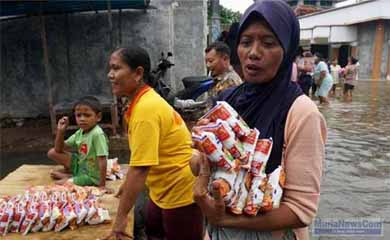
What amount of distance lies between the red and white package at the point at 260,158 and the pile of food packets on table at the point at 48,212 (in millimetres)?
1805

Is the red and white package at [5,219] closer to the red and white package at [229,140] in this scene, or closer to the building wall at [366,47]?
the red and white package at [229,140]

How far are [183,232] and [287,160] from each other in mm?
1553

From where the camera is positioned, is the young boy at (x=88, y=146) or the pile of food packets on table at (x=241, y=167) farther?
the young boy at (x=88, y=146)

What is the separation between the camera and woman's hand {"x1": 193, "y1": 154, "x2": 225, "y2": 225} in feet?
3.91

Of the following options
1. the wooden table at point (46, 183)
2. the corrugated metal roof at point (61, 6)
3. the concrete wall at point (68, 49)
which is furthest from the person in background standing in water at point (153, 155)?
the concrete wall at point (68, 49)

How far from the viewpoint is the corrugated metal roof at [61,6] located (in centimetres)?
698

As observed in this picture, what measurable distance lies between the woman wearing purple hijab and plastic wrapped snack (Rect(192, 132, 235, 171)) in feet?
0.14

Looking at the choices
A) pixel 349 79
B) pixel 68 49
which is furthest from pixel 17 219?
pixel 349 79

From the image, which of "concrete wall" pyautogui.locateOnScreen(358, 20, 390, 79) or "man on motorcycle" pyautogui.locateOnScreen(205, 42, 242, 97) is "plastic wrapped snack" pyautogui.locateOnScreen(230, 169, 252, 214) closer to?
"man on motorcycle" pyautogui.locateOnScreen(205, 42, 242, 97)

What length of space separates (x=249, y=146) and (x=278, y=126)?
0.12 meters

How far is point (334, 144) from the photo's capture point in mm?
7160

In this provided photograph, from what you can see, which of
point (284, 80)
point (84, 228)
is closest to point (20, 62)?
point (84, 228)

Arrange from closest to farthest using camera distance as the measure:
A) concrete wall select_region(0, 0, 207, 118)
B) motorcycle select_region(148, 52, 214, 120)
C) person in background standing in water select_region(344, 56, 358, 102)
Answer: motorcycle select_region(148, 52, 214, 120) < concrete wall select_region(0, 0, 207, 118) < person in background standing in water select_region(344, 56, 358, 102)

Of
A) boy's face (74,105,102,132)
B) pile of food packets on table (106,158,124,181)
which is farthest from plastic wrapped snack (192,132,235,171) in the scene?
pile of food packets on table (106,158,124,181)
